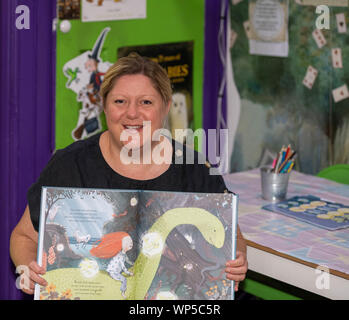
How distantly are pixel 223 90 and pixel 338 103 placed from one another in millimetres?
737

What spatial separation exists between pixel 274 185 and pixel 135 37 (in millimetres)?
1083

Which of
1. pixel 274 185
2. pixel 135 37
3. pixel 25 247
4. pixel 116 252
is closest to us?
pixel 116 252

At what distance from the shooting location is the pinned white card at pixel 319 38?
2.37m

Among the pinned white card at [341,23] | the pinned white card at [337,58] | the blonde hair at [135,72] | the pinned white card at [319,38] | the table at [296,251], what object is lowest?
the table at [296,251]

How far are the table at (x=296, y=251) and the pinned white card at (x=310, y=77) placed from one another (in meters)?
0.86

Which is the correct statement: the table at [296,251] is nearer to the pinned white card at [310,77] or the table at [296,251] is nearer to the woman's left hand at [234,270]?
the woman's left hand at [234,270]

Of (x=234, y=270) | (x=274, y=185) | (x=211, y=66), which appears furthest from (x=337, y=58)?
(x=234, y=270)

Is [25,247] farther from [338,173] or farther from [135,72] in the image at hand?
[338,173]

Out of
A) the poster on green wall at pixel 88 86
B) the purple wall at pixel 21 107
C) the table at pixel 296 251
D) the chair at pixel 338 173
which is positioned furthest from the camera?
the poster on green wall at pixel 88 86

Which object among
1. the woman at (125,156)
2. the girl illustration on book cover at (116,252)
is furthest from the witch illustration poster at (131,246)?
the woman at (125,156)

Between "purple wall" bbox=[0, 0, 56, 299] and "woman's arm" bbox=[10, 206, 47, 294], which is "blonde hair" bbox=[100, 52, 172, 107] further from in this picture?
"purple wall" bbox=[0, 0, 56, 299]

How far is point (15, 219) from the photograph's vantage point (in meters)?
2.05

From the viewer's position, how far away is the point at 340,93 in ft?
7.66

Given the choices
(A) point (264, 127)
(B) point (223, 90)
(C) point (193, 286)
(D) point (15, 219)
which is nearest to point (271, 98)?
(A) point (264, 127)
